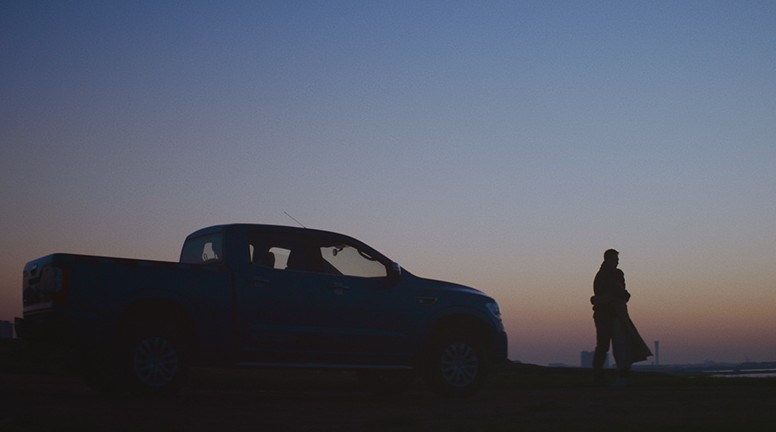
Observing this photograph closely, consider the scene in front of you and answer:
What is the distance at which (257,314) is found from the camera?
11.4 metres

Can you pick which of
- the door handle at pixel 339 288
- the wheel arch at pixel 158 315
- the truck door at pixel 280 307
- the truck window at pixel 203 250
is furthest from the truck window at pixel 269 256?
the wheel arch at pixel 158 315

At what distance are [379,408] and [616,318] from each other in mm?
5988

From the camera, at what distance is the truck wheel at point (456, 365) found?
12.5m

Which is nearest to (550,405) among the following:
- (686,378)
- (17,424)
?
(17,424)

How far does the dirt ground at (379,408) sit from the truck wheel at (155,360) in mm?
186

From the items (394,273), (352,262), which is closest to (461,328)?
(394,273)

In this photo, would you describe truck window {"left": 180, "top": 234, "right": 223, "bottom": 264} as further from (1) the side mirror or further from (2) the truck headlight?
(2) the truck headlight

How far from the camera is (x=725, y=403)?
436 inches

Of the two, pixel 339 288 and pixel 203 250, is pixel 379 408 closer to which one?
pixel 339 288

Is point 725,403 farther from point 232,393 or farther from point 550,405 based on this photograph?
point 232,393

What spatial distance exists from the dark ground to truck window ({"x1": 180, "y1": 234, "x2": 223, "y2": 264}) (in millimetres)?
1646

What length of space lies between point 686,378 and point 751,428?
Result: 857 centimetres

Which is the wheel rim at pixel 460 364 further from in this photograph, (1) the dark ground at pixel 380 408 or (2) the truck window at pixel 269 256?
(2) the truck window at pixel 269 256

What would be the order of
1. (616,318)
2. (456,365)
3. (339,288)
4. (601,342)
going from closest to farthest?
(339,288), (456,365), (616,318), (601,342)
